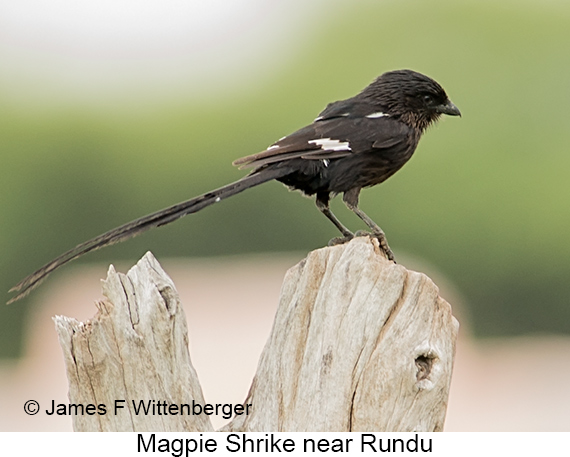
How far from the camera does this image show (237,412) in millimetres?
3422

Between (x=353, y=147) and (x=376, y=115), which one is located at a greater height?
(x=376, y=115)

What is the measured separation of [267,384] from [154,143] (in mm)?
5365

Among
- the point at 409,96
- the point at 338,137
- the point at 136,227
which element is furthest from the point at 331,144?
the point at 136,227

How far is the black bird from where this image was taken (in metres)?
4.24

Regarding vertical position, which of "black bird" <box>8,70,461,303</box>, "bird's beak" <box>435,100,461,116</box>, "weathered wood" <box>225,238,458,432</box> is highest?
"bird's beak" <box>435,100,461,116</box>

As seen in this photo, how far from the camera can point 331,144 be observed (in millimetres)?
4395

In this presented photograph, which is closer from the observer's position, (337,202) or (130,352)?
(130,352)

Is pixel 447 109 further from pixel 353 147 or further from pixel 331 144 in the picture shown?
pixel 331 144

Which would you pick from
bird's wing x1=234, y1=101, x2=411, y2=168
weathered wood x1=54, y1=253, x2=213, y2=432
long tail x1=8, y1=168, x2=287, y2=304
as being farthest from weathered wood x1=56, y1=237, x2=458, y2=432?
bird's wing x1=234, y1=101, x2=411, y2=168

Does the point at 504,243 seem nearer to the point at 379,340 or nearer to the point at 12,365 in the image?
the point at 12,365

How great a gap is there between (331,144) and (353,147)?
0.44 ft

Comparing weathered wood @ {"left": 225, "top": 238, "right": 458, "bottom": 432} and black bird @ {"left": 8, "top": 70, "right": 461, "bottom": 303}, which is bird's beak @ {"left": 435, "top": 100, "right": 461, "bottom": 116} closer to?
black bird @ {"left": 8, "top": 70, "right": 461, "bottom": 303}

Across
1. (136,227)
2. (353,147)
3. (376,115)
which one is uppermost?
(376,115)

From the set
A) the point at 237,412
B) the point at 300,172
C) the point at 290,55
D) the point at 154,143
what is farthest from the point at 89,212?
the point at 237,412
